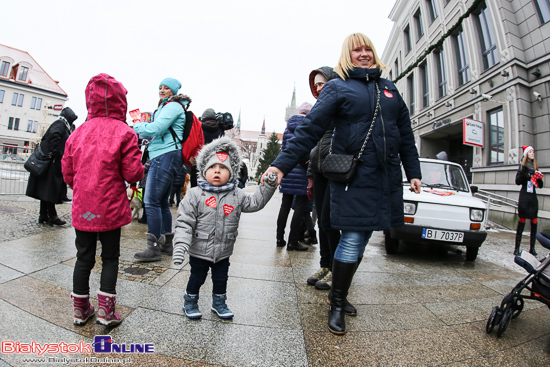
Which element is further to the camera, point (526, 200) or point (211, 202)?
point (526, 200)

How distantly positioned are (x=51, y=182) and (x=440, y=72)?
18.1 m

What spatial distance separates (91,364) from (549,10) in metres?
14.2

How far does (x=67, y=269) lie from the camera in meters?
3.04

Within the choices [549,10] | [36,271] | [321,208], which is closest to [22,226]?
[36,271]

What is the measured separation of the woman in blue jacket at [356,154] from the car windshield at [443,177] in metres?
3.34

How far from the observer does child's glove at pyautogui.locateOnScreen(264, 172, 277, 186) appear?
7.23 ft

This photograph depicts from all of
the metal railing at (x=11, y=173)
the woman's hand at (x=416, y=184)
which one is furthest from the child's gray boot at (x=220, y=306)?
the metal railing at (x=11, y=173)

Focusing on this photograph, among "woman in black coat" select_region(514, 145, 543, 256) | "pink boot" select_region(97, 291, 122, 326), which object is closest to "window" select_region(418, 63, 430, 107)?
"woman in black coat" select_region(514, 145, 543, 256)

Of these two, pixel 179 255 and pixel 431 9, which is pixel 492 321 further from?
pixel 431 9

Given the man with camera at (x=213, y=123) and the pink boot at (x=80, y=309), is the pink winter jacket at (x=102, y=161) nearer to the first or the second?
the pink boot at (x=80, y=309)

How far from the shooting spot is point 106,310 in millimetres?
2119

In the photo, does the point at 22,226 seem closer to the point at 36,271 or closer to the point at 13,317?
the point at 36,271

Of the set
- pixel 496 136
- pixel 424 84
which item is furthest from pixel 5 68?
pixel 496 136

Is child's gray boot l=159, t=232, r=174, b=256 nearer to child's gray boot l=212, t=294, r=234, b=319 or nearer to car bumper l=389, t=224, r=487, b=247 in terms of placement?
child's gray boot l=212, t=294, r=234, b=319
